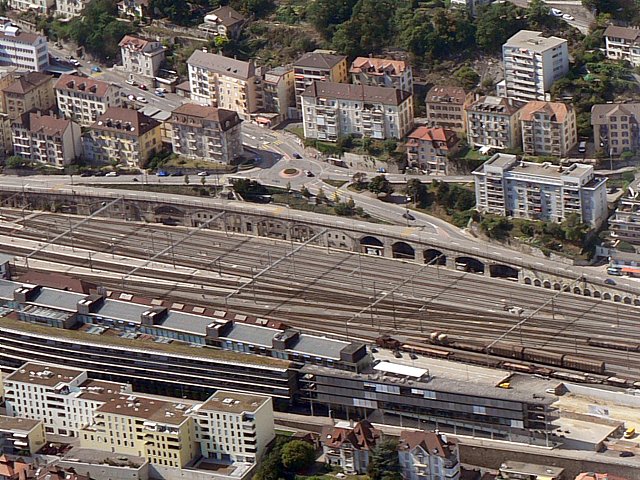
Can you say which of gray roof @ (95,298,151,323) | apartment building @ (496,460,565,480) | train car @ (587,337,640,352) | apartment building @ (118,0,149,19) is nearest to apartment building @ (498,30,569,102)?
train car @ (587,337,640,352)

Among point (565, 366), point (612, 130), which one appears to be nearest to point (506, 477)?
point (565, 366)

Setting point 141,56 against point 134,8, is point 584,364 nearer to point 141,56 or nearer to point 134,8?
point 141,56

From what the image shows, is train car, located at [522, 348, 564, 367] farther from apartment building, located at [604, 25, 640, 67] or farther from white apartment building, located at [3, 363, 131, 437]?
apartment building, located at [604, 25, 640, 67]

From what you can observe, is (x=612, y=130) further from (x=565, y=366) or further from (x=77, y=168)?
(x=77, y=168)

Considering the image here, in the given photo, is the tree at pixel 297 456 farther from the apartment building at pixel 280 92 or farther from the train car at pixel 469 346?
the apartment building at pixel 280 92

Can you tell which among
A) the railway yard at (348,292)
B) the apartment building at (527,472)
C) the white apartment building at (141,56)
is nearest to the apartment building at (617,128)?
the railway yard at (348,292)
